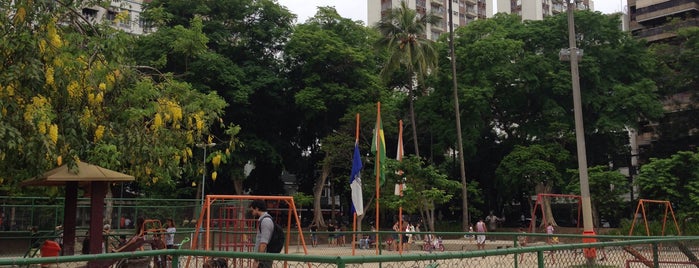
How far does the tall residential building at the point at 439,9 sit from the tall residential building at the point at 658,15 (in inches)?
822

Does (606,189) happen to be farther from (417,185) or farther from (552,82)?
(417,185)

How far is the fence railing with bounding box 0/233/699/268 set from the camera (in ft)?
16.3

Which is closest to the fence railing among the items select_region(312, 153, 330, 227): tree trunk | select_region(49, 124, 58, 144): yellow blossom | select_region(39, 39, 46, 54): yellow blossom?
select_region(49, 124, 58, 144): yellow blossom

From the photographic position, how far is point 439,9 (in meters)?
83.9

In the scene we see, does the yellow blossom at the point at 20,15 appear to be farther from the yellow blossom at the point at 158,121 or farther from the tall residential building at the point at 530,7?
the tall residential building at the point at 530,7

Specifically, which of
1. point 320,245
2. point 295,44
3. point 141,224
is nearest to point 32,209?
point 320,245

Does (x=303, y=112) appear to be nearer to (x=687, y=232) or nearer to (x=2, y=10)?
(x=687, y=232)

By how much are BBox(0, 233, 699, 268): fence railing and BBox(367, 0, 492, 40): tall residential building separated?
218ft

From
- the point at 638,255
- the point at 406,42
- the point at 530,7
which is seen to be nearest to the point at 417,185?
the point at 406,42

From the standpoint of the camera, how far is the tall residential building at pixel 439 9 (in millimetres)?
78438

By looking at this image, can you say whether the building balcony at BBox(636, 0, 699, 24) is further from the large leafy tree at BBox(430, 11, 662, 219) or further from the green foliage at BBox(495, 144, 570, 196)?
the green foliage at BBox(495, 144, 570, 196)

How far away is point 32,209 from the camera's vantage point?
85.4ft

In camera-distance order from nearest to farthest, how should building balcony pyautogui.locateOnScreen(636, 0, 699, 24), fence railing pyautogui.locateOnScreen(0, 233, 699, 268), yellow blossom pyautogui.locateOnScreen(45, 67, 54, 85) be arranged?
fence railing pyautogui.locateOnScreen(0, 233, 699, 268) → yellow blossom pyautogui.locateOnScreen(45, 67, 54, 85) → building balcony pyautogui.locateOnScreen(636, 0, 699, 24)

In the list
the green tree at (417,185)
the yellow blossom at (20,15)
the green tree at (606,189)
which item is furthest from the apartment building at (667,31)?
the yellow blossom at (20,15)
